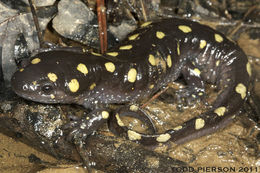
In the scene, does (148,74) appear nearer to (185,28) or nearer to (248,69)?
(185,28)

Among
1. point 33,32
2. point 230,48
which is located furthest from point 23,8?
point 230,48

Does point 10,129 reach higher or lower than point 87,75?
lower

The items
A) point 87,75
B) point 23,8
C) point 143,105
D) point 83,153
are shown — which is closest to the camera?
point 83,153

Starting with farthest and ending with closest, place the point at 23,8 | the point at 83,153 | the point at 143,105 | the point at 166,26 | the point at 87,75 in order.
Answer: the point at 166,26
the point at 143,105
the point at 23,8
the point at 87,75
the point at 83,153

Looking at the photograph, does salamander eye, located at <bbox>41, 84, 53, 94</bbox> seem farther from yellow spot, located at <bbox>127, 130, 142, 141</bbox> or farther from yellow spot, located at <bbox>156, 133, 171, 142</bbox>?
yellow spot, located at <bbox>156, 133, 171, 142</bbox>

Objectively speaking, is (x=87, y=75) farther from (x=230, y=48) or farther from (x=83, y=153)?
(x=230, y=48)

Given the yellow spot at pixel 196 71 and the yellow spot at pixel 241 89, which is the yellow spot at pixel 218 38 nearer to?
the yellow spot at pixel 196 71

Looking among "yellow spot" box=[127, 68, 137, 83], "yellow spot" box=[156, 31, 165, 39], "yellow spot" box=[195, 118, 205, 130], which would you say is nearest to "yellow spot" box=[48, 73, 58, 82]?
"yellow spot" box=[127, 68, 137, 83]
